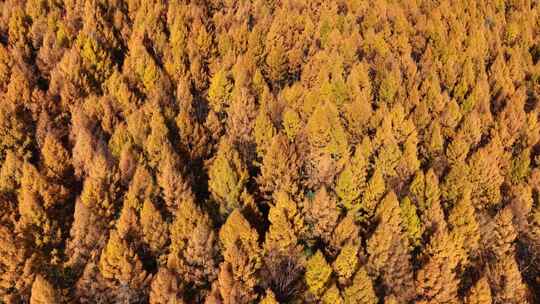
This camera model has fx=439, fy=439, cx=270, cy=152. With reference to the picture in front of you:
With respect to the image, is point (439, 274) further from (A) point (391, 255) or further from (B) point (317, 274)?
(B) point (317, 274)

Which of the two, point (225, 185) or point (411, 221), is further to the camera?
point (225, 185)

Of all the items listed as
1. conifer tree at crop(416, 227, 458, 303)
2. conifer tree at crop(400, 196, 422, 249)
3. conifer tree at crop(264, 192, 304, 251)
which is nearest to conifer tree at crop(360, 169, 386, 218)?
conifer tree at crop(400, 196, 422, 249)

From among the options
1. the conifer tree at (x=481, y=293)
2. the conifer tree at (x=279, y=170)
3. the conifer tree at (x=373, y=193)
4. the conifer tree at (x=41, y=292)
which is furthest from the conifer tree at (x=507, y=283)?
the conifer tree at (x=41, y=292)

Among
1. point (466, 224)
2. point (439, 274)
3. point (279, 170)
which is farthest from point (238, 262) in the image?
point (466, 224)

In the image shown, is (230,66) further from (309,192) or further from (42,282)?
(42,282)

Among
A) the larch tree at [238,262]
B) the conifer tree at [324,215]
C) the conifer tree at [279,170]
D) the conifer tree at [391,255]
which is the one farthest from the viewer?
the conifer tree at [279,170]

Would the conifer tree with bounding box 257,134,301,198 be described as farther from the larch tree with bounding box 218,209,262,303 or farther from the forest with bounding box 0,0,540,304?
the larch tree with bounding box 218,209,262,303

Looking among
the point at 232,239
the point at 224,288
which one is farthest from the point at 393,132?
the point at 224,288

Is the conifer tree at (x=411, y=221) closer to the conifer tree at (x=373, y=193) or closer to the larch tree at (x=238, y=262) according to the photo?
the conifer tree at (x=373, y=193)
